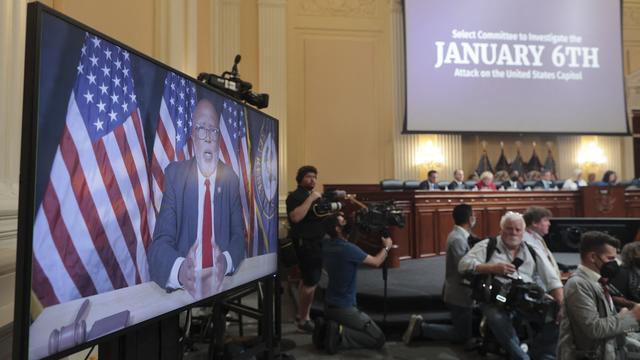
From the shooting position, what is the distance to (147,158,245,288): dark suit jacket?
5.05ft

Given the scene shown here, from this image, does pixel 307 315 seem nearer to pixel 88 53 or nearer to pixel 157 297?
pixel 157 297

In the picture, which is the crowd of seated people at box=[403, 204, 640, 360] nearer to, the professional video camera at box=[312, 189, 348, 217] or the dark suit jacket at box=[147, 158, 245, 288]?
the professional video camera at box=[312, 189, 348, 217]

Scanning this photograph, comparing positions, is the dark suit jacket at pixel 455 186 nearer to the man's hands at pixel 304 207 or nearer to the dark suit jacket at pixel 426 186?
the dark suit jacket at pixel 426 186

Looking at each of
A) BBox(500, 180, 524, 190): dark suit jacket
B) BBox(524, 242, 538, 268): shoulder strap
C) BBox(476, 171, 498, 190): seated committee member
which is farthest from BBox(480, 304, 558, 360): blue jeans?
BBox(500, 180, 524, 190): dark suit jacket

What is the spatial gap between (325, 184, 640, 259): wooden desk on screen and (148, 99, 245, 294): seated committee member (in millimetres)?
4698

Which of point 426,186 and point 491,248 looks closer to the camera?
point 491,248

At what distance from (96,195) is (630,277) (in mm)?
3316

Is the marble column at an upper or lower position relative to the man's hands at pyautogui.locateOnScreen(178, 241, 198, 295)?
upper

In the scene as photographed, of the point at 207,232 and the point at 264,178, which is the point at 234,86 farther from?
the point at 207,232

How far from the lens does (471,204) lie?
7367 millimetres

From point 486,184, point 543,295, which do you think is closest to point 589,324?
point 543,295

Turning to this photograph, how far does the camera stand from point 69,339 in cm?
117

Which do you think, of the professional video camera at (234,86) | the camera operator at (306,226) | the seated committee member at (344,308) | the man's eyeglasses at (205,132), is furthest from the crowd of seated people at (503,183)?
the man's eyeglasses at (205,132)

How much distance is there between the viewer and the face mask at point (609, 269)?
2.62m
